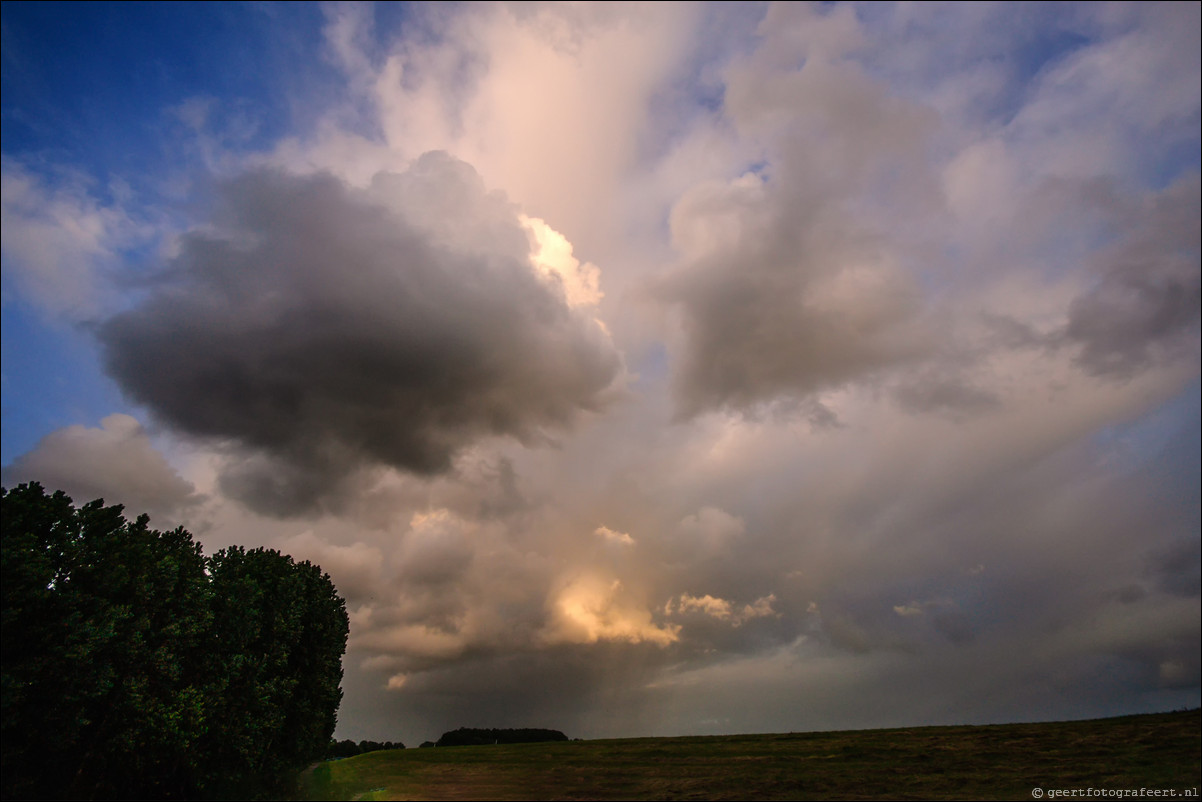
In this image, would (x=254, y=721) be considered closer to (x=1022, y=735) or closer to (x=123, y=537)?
(x=123, y=537)

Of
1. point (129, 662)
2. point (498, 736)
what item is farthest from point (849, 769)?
point (498, 736)

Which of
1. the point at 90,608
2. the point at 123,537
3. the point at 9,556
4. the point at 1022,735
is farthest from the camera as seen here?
the point at 1022,735

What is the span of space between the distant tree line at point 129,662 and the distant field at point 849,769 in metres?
9.92

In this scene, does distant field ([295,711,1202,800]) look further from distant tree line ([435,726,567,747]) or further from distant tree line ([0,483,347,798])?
distant tree line ([435,726,567,747])

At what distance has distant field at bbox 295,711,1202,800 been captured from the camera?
138 feet

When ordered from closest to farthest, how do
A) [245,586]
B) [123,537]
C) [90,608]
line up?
1. [90,608]
2. [123,537]
3. [245,586]

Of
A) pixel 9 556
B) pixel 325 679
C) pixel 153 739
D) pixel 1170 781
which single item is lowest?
pixel 1170 781

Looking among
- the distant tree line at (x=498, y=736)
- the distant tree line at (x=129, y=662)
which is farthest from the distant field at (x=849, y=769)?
the distant tree line at (x=498, y=736)

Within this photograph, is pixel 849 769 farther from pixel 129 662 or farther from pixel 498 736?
pixel 498 736

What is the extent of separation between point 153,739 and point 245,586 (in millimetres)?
16641

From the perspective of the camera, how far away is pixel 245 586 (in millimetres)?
63375

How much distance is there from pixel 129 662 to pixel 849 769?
56.6 meters

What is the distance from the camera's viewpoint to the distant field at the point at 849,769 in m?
42.0

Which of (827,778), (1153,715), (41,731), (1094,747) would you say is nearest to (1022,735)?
(1094,747)
